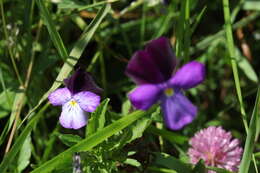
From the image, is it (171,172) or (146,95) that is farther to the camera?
(171,172)

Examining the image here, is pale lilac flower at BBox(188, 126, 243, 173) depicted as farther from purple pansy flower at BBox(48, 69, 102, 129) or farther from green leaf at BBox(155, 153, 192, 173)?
purple pansy flower at BBox(48, 69, 102, 129)

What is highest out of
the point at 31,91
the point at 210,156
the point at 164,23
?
the point at 164,23

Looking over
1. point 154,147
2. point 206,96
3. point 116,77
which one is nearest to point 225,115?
point 206,96

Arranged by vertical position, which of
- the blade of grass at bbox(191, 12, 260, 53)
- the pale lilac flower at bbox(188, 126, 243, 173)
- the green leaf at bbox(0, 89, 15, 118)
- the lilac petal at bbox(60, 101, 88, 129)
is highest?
the lilac petal at bbox(60, 101, 88, 129)

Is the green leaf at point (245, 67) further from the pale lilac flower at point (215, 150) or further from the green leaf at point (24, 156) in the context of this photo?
the green leaf at point (24, 156)

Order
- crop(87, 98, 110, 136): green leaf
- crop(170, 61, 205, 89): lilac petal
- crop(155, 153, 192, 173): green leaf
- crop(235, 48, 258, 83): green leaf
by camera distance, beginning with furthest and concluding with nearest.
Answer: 1. crop(235, 48, 258, 83): green leaf
2. crop(155, 153, 192, 173): green leaf
3. crop(87, 98, 110, 136): green leaf
4. crop(170, 61, 205, 89): lilac petal

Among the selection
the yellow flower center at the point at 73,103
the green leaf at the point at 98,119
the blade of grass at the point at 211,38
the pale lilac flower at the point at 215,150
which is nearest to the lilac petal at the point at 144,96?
the green leaf at the point at 98,119

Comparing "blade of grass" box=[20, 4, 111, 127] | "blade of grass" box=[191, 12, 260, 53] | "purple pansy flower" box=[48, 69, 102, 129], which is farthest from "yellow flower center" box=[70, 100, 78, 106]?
"blade of grass" box=[191, 12, 260, 53]

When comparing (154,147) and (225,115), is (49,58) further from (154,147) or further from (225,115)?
(225,115)
